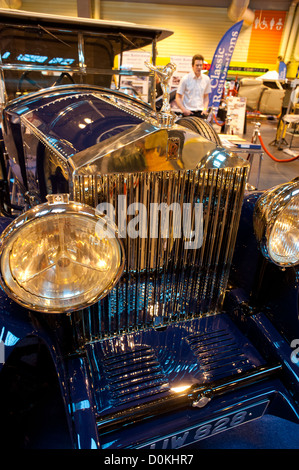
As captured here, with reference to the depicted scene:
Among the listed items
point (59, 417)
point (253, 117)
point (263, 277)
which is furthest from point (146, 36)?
point (253, 117)

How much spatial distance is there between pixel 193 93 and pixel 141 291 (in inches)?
206

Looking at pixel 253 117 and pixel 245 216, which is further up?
pixel 245 216

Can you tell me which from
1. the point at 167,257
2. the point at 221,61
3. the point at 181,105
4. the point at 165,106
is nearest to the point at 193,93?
the point at 181,105

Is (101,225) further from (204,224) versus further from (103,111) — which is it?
(103,111)

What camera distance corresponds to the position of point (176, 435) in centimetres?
112

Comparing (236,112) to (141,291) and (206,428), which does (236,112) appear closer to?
(141,291)

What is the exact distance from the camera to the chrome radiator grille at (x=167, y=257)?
47.3 inches

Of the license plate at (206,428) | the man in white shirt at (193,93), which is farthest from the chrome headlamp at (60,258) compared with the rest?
the man in white shirt at (193,93)

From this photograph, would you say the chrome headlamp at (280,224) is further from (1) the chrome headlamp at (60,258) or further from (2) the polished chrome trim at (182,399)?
(1) the chrome headlamp at (60,258)

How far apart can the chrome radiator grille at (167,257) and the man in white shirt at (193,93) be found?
485 cm

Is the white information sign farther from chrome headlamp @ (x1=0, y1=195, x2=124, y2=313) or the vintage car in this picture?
chrome headlamp @ (x1=0, y1=195, x2=124, y2=313)

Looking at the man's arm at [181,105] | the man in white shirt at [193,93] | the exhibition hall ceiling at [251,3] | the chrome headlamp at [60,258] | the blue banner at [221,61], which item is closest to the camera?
the chrome headlamp at [60,258]

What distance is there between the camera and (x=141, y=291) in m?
1.45

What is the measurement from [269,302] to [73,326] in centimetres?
88
